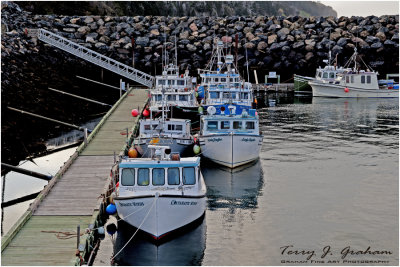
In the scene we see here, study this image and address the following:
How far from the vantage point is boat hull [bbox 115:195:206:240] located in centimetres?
2594

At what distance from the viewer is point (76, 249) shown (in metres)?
23.6

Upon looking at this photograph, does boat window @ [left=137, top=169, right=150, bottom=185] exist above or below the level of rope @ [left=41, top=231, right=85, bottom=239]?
above

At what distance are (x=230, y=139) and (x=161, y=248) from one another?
552 inches

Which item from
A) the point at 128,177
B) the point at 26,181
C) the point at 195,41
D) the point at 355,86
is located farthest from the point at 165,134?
the point at 195,41

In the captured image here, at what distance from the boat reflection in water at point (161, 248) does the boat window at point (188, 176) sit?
6.89ft

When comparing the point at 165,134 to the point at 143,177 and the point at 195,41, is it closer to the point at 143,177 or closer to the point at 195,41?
the point at 143,177

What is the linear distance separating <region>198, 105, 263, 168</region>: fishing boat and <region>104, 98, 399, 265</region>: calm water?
2.54ft

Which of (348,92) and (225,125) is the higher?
(348,92)

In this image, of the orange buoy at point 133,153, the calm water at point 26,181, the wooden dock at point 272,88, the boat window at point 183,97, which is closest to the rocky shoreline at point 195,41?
the wooden dock at point 272,88

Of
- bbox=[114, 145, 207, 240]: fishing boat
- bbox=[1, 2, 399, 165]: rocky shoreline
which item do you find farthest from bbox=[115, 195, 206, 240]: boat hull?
bbox=[1, 2, 399, 165]: rocky shoreline

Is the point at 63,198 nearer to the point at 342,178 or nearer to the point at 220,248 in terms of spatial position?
the point at 220,248

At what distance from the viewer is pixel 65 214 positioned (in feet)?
88.9

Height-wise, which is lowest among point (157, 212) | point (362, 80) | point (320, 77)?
point (157, 212)

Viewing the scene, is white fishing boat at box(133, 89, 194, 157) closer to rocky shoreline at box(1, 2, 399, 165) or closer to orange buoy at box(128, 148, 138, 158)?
orange buoy at box(128, 148, 138, 158)
